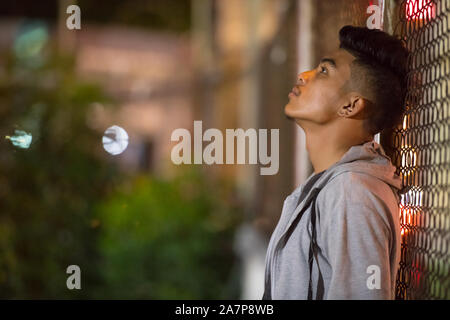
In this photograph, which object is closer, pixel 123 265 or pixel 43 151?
pixel 43 151

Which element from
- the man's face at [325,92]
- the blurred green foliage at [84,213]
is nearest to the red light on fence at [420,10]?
the man's face at [325,92]

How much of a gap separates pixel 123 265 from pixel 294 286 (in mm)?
3561

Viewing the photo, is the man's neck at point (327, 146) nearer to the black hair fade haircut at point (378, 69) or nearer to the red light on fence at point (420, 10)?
the black hair fade haircut at point (378, 69)

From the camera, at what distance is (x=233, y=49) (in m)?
8.07

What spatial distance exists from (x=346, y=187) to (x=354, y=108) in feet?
0.75

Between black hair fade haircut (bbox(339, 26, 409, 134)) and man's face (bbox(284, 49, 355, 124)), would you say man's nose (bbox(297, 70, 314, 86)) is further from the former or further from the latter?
black hair fade haircut (bbox(339, 26, 409, 134))

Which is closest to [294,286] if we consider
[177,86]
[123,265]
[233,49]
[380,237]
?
[380,237]

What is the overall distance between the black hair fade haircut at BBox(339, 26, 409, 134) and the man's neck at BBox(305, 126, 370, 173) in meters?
0.07

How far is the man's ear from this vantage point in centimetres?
145

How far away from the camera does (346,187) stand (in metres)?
1.35

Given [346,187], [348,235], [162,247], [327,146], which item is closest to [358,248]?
[348,235]

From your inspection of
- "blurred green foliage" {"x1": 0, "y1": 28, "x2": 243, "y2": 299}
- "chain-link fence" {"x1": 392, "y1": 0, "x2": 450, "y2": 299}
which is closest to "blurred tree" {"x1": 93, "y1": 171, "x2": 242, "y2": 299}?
"blurred green foliage" {"x1": 0, "y1": 28, "x2": 243, "y2": 299}

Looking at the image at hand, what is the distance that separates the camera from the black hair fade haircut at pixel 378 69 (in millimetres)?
1443
